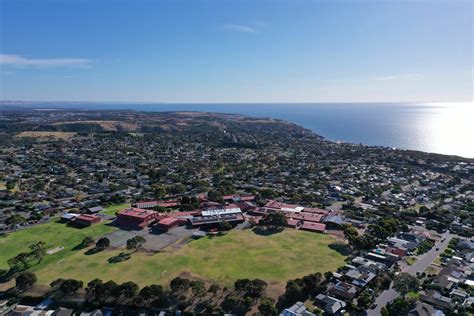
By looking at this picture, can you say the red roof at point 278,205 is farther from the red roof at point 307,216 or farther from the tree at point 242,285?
the tree at point 242,285

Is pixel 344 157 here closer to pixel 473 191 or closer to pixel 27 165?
pixel 473 191

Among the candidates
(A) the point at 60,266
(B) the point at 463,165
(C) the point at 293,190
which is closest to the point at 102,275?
(A) the point at 60,266

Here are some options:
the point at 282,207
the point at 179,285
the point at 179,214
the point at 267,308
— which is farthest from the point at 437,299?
the point at 179,214

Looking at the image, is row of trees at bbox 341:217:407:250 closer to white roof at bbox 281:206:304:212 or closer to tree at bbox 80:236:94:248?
white roof at bbox 281:206:304:212

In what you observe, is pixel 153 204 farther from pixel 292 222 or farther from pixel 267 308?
pixel 267 308

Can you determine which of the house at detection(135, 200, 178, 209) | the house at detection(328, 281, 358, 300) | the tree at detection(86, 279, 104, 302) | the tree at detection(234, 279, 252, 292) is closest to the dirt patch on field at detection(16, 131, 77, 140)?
the house at detection(135, 200, 178, 209)

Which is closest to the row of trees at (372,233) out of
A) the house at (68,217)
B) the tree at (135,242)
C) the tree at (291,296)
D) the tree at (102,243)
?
the tree at (291,296)
